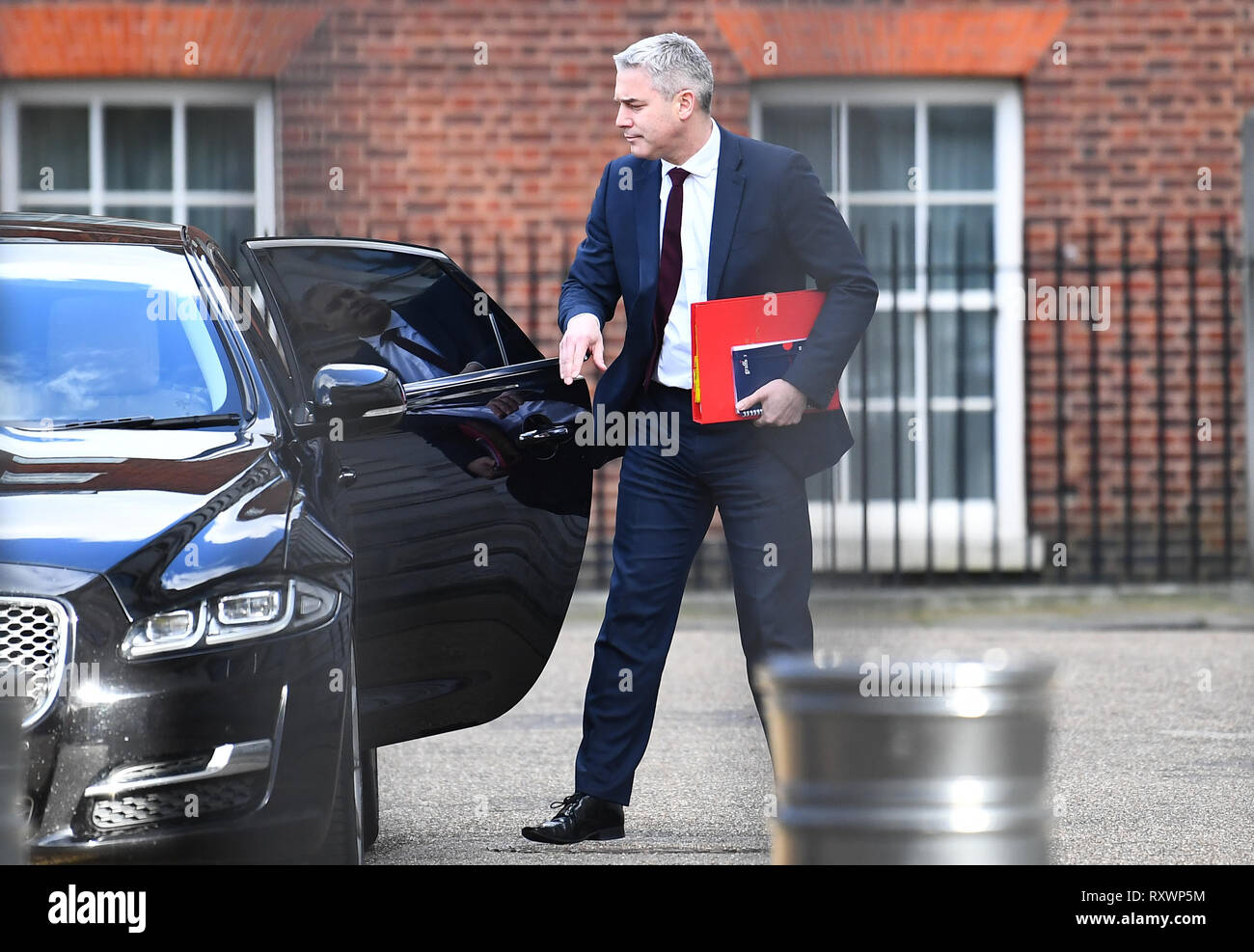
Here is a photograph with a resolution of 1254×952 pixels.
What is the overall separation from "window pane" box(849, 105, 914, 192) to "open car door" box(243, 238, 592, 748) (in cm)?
614

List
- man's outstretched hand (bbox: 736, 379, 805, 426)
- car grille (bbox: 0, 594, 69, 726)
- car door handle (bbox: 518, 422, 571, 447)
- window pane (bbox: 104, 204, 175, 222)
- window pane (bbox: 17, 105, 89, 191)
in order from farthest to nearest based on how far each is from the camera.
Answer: window pane (bbox: 104, 204, 175, 222) < window pane (bbox: 17, 105, 89, 191) < car door handle (bbox: 518, 422, 571, 447) < man's outstretched hand (bbox: 736, 379, 805, 426) < car grille (bbox: 0, 594, 69, 726)

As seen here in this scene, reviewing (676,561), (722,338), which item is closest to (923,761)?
(722,338)

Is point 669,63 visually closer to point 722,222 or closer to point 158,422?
point 722,222

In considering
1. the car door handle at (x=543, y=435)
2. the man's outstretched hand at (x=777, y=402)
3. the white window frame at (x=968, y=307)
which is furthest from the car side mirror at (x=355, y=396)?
the white window frame at (x=968, y=307)

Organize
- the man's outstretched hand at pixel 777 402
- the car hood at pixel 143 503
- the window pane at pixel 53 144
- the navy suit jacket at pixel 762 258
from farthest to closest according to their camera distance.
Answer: the window pane at pixel 53 144
the navy suit jacket at pixel 762 258
the man's outstretched hand at pixel 777 402
the car hood at pixel 143 503

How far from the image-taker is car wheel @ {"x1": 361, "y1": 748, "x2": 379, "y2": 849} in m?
4.79

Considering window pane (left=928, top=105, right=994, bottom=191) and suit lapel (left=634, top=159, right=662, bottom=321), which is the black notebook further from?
window pane (left=928, top=105, right=994, bottom=191)

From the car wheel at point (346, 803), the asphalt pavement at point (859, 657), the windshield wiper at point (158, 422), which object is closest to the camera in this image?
the car wheel at point (346, 803)

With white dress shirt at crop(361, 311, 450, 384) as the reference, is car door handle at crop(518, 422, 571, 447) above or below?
below

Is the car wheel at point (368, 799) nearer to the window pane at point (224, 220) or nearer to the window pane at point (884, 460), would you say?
the window pane at point (884, 460)

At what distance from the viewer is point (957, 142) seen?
37.5ft

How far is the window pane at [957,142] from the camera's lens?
11.4 metres

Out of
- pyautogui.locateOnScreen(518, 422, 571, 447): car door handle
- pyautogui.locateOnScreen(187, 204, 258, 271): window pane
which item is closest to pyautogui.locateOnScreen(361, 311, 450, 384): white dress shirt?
pyautogui.locateOnScreen(518, 422, 571, 447): car door handle

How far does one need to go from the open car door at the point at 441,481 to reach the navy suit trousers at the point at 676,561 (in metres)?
0.37
